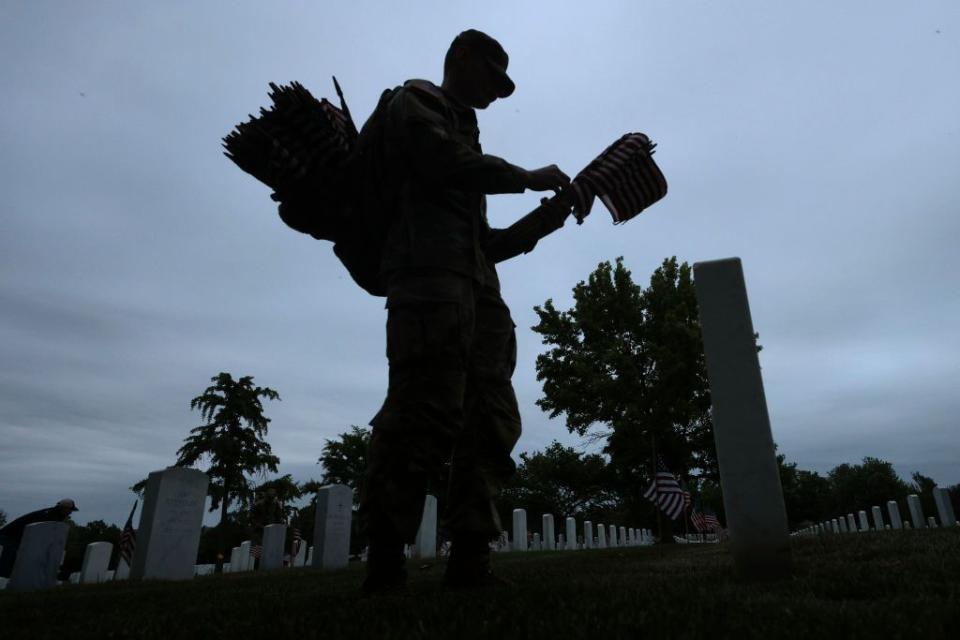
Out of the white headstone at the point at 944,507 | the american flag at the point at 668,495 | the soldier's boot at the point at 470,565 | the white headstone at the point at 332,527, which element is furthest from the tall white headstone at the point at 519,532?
the soldier's boot at the point at 470,565

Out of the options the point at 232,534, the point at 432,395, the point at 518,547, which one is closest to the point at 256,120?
the point at 432,395

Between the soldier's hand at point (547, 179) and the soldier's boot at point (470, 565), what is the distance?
193cm

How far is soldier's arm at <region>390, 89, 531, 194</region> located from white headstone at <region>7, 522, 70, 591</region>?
401 inches

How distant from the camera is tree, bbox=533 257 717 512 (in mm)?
21141

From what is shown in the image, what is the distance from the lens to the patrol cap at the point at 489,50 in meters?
3.36

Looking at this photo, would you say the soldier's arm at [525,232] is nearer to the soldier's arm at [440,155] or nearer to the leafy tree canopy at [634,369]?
the soldier's arm at [440,155]

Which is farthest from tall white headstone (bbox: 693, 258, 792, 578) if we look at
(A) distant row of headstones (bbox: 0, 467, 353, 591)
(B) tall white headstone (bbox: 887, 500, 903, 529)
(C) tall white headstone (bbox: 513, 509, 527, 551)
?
(B) tall white headstone (bbox: 887, 500, 903, 529)

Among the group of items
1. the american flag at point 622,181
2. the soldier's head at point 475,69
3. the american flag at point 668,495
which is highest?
the soldier's head at point 475,69

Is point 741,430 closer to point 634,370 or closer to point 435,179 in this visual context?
point 435,179

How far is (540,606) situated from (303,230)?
2294mm

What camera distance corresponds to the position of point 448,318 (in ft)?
9.21

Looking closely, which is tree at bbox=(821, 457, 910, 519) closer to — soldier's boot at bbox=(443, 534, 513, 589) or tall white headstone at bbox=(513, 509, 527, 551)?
tall white headstone at bbox=(513, 509, 527, 551)

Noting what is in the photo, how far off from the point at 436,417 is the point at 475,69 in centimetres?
212

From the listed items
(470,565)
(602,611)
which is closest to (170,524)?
(470,565)
